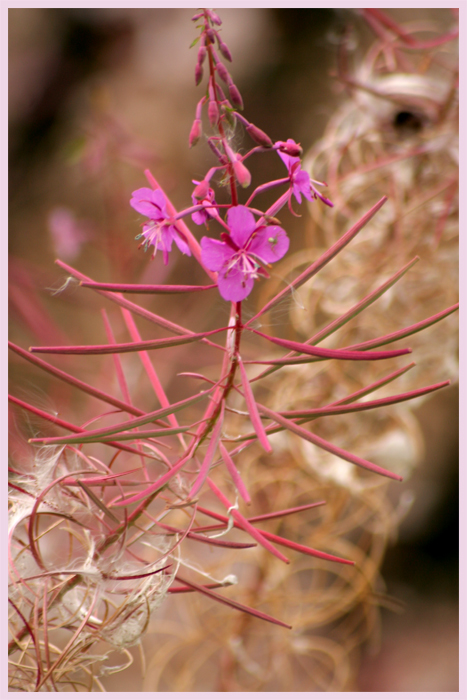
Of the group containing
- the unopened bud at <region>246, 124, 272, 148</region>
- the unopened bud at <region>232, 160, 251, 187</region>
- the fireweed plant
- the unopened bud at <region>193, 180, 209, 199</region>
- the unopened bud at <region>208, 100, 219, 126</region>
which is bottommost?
the fireweed plant

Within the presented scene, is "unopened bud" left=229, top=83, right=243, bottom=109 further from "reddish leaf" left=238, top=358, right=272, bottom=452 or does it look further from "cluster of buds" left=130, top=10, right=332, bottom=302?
"reddish leaf" left=238, top=358, right=272, bottom=452

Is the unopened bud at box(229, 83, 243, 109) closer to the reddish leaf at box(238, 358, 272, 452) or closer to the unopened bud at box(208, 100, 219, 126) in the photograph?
the unopened bud at box(208, 100, 219, 126)

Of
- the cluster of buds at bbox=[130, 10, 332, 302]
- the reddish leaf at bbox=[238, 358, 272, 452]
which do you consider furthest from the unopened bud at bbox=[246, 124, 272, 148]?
the reddish leaf at bbox=[238, 358, 272, 452]

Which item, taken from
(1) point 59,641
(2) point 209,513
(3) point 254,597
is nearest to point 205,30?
(2) point 209,513

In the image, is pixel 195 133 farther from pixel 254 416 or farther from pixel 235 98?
pixel 254 416

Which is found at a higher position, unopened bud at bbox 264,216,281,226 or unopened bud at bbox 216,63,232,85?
Answer: unopened bud at bbox 216,63,232,85

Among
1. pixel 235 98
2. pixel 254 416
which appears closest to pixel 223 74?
pixel 235 98

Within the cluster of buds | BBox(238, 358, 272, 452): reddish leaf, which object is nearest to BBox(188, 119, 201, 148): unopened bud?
the cluster of buds

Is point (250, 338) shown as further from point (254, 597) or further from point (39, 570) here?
point (254, 597)

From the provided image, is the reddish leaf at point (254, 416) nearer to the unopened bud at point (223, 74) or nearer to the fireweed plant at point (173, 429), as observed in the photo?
the fireweed plant at point (173, 429)
